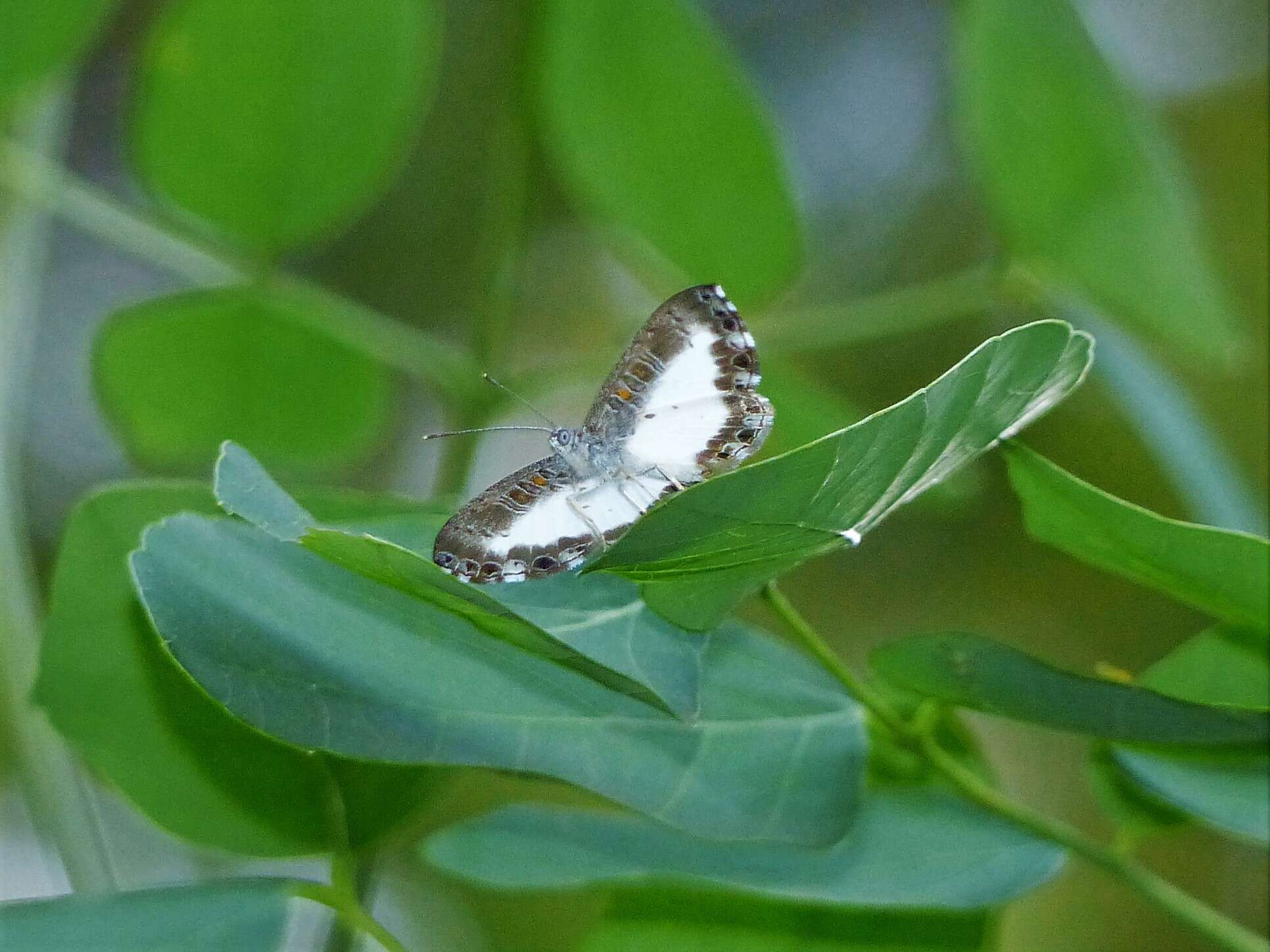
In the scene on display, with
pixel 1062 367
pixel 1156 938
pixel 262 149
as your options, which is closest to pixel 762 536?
pixel 1062 367

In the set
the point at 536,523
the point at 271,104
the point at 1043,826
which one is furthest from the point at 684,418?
the point at 271,104

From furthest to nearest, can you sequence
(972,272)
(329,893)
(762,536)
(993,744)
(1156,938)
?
(993,744)
(1156,938)
(972,272)
(329,893)
(762,536)

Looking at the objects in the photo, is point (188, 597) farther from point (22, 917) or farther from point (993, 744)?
point (993, 744)

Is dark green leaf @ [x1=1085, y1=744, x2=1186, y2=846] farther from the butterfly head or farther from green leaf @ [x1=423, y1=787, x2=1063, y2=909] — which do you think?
the butterfly head

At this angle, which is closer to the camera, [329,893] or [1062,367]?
[1062,367]

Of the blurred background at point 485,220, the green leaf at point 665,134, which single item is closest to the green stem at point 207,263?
the blurred background at point 485,220

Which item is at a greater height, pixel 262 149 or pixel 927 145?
pixel 927 145

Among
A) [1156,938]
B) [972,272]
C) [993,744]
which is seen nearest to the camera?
[972,272]
